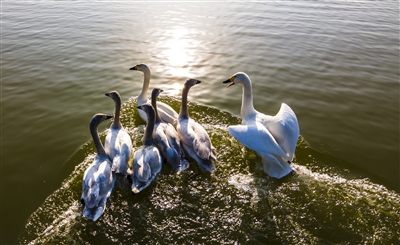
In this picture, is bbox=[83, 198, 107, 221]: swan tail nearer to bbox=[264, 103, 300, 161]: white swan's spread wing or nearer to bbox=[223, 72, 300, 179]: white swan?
bbox=[223, 72, 300, 179]: white swan

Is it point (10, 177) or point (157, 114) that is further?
point (157, 114)

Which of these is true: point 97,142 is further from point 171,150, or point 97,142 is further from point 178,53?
point 178,53

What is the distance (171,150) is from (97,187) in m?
1.95

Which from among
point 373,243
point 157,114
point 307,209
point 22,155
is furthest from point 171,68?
point 373,243

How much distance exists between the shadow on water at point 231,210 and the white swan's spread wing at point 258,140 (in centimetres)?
69

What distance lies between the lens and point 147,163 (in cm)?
651

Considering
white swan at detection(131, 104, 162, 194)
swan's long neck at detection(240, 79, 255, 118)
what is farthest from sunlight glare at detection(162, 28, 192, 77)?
white swan at detection(131, 104, 162, 194)

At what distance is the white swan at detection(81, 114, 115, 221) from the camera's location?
18.2ft

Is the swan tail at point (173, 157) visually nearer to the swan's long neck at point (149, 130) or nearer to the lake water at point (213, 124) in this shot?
the lake water at point (213, 124)

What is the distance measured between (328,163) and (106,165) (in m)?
5.37

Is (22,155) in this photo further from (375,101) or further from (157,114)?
(375,101)

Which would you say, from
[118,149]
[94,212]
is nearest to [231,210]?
[94,212]

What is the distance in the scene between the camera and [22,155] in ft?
24.6

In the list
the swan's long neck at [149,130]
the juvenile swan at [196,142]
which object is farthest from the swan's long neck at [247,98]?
the swan's long neck at [149,130]
